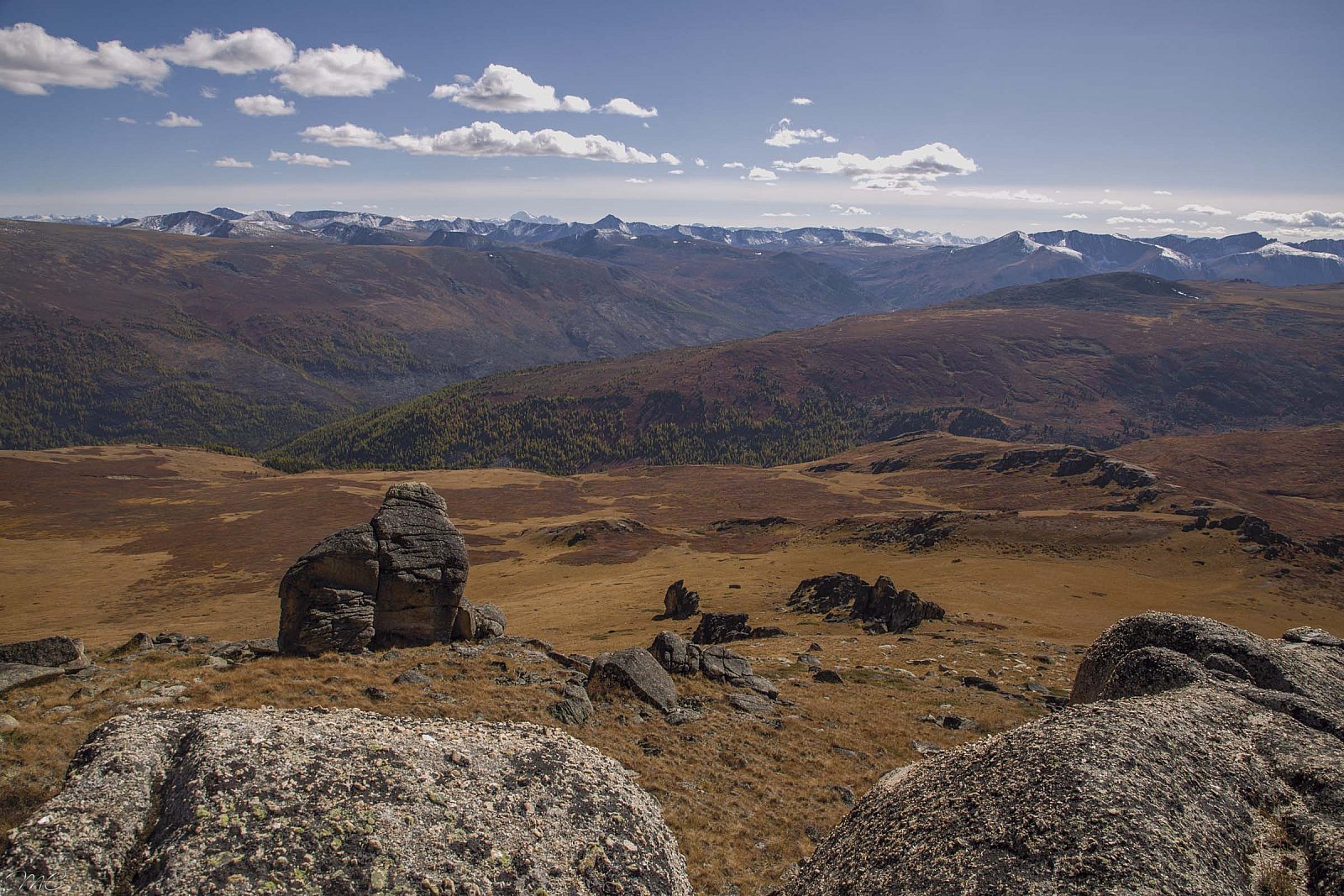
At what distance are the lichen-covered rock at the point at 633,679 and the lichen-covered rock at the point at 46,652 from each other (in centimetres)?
2074

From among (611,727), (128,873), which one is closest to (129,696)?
(128,873)

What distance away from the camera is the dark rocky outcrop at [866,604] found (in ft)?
189

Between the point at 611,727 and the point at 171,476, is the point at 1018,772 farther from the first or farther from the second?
the point at 171,476

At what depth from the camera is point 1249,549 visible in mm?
82625

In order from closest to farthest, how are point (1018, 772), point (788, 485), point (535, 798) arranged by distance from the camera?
1. point (1018, 772)
2. point (535, 798)
3. point (788, 485)

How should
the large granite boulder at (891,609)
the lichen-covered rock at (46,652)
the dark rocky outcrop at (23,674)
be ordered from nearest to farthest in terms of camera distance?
1. the dark rocky outcrop at (23,674)
2. the lichen-covered rock at (46,652)
3. the large granite boulder at (891,609)

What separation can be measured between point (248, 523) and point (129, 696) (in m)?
119

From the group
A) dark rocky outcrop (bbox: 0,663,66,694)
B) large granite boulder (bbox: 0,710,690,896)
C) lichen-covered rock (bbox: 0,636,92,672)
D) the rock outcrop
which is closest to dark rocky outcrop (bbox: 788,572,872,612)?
the rock outcrop

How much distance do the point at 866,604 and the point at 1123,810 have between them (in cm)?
4970

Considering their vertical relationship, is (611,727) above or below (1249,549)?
above

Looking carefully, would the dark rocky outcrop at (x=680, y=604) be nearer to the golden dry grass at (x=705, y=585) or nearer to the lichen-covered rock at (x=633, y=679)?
the golden dry grass at (x=705, y=585)

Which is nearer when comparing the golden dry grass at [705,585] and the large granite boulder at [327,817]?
the large granite boulder at [327,817]

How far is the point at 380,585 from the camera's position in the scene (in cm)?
3556

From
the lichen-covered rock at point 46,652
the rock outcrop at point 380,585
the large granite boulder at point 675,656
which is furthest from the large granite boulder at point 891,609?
the lichen-covered rock at point 46,652
